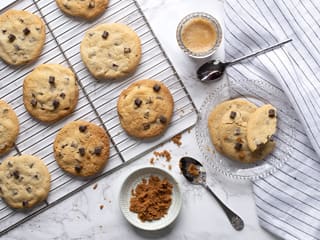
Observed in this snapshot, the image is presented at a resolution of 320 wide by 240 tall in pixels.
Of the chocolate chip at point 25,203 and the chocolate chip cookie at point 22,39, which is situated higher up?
the chocolate chip cookie at point 22,39

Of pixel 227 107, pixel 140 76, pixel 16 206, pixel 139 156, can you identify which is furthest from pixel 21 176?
pixel 227 107

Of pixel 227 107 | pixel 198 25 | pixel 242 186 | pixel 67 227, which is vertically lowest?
pixel 242 186

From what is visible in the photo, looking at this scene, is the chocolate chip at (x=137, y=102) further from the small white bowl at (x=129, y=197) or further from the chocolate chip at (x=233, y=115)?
the chocolate chip at (x=233, y=115)

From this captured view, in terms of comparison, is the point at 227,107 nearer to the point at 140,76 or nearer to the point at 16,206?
the point at 140,76

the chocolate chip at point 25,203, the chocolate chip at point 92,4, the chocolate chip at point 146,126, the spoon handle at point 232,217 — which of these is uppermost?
the chocolate chip at point 92,4

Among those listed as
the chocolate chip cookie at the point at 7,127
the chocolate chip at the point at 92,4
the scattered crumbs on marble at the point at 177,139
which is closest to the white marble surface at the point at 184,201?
the scattered crumbs on marble at the point at 177,139

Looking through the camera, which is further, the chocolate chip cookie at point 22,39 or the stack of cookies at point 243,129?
the chocolate chip cookie at point 22,39

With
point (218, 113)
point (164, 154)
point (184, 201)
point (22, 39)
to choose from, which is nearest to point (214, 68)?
point (218, 113)

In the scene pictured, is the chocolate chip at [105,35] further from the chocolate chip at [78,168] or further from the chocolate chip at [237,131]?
the chocolate chip at [237,131]
